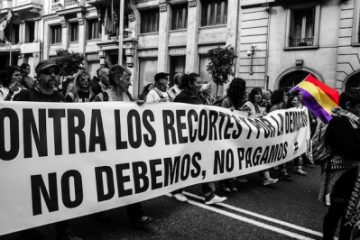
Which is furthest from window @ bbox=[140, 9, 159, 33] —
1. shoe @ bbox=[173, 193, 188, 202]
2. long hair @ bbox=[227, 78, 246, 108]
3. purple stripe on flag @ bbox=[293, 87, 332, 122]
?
shoe @ bbox=[173, 193, 188, 202]

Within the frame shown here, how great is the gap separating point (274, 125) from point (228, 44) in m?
13.4

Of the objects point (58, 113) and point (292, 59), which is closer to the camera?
point (58, 113)

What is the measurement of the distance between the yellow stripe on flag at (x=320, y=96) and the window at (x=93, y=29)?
22.2 meters

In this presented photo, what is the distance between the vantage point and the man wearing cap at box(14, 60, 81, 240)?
3312 millimetres

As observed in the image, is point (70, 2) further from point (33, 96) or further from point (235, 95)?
point (33, 96)

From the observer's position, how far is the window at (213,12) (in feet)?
63.0

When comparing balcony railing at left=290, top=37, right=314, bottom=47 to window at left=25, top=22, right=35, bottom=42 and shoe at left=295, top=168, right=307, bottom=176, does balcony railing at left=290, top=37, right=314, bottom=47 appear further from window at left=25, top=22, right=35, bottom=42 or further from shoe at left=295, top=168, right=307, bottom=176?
window at left=25, top=22, right=35, bottom=42

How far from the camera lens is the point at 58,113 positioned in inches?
Answer: 121

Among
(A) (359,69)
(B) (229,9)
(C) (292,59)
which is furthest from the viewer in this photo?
(B) (229,9)

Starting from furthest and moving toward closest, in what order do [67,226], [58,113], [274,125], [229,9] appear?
[229,9] → [274,125] → [67,226] → [58,113]

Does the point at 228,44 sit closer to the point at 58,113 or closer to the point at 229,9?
the point at 229,9

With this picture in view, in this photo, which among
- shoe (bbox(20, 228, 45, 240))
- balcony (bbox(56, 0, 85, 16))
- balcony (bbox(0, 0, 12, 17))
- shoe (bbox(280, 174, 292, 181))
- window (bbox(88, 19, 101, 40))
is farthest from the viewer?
balcony (bbox(0, 0, 12, 17))

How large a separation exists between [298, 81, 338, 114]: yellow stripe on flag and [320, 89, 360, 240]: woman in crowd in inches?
122

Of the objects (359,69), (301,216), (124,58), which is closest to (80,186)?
(301,216)
